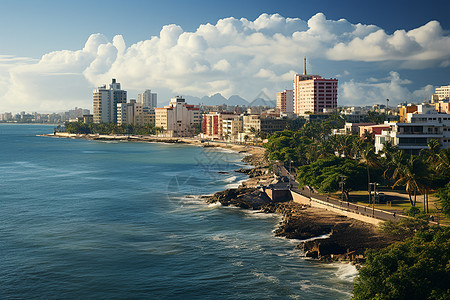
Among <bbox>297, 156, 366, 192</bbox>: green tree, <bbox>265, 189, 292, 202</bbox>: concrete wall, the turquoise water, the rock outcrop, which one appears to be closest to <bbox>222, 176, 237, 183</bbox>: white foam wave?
the turquoise water

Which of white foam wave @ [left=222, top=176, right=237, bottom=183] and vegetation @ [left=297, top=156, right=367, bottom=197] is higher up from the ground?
vegetation @ [left=297, top=156, right=367, bottom=197]

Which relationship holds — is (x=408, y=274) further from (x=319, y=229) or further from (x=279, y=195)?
(x=279, y=195)

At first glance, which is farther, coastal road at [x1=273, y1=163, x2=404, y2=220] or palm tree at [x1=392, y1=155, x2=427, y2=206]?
palm tree at [x1=392, y1=155, x2=427, y2=206]

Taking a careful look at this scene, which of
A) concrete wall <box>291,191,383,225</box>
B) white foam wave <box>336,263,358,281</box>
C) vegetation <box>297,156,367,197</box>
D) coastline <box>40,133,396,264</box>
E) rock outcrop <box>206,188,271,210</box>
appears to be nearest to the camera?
white foam wave <box>336,263,358,281</box>

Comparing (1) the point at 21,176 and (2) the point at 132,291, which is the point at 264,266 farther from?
(1) the point at 21,176

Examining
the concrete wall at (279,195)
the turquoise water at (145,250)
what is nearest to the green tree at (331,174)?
the concrete wall at (279,195)

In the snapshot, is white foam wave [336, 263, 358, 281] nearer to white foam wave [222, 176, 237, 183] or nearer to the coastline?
the coastline

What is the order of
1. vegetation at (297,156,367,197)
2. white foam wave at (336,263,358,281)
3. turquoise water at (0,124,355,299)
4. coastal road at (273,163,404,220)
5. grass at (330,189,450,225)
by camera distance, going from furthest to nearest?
vegetation at (297,156,367,197)
grass at (330,189,450,225)
coastal road at (273,163,404,220)
white foam wave at (336,263,358,281)
turquoise water at (0,124,355,299)
